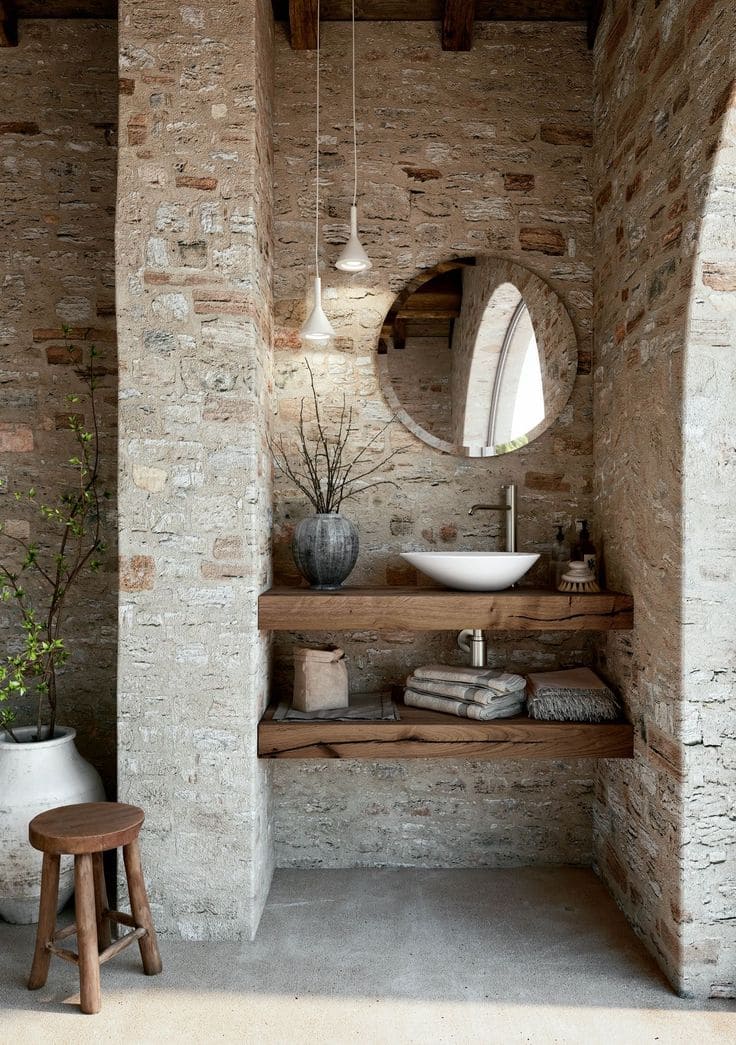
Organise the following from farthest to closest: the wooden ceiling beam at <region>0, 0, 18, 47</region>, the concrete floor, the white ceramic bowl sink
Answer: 1. the wooden ceiling beam at <region>0, 0, 18, 47</region>
2. the white ceramic bowl sink
3. the concrete floor

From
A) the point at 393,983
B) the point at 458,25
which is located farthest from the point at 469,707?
the point at 458,25

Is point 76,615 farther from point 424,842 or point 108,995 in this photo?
point 424,842

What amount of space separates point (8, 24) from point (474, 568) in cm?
281

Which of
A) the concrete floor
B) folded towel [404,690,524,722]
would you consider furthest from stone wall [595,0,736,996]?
folded towel [404,690,524,722]

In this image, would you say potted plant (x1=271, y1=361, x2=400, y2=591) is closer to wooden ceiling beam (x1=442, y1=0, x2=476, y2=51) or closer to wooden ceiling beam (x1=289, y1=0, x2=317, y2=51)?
wooden ceiling beam (x1=289, y1=0, x2=317, y2=51)

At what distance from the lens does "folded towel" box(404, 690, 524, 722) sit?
2.76m

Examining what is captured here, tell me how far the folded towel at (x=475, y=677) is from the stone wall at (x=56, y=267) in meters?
1.30

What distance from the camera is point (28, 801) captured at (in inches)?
103

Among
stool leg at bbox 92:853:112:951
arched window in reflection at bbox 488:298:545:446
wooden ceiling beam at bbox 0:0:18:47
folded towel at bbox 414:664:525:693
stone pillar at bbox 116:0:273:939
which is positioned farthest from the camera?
arched window in reflection at bbox 488:298:545:446

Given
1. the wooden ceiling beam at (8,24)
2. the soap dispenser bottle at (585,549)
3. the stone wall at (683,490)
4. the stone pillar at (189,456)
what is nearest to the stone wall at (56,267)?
the wooden ceiling beam at (8,24)

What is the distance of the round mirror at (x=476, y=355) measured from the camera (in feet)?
10.4

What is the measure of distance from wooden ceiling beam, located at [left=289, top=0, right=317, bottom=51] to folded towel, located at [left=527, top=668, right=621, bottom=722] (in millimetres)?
2638

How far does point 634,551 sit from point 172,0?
2381mm

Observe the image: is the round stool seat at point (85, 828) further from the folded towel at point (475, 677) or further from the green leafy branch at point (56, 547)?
the folded towel at point (475, 677)
